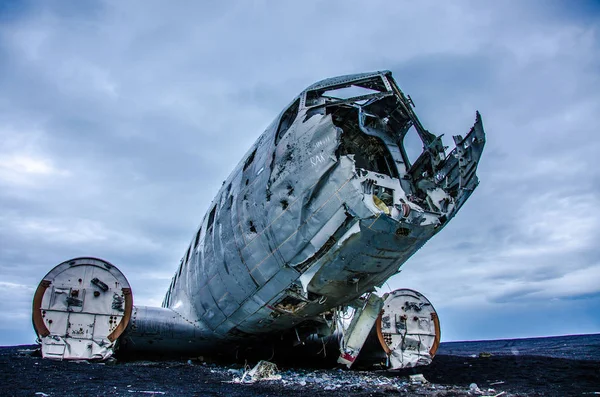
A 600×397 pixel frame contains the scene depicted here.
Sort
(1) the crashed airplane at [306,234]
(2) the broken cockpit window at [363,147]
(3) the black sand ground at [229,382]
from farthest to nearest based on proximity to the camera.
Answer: (2) the broken cockpit window at [363,147] < (1) the crashed airplane at [306,234] < (3) the black sand ground at [229,382]

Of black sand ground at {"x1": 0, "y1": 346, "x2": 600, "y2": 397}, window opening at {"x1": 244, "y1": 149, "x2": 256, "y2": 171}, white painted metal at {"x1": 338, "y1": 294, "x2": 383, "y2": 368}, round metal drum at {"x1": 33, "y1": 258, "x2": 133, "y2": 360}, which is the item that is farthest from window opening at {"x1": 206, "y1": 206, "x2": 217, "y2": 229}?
white painted metal at {"x1": 338, "y1": 294, "x2": 383, "y2": 368}

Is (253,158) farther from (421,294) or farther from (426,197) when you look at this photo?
(421,294)

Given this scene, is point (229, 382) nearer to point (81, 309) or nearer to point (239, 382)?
point (239, 382)

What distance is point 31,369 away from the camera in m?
7.73

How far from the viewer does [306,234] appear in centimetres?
720

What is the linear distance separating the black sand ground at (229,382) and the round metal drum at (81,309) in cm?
52

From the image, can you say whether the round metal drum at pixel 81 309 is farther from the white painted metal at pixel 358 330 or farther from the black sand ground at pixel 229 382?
the white painted metal at pixel 358 330

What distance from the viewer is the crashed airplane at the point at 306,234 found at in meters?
6.95

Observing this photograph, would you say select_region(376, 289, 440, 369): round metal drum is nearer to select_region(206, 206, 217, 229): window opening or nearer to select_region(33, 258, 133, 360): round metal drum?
select_region(206, 206, 217, 229): window opening

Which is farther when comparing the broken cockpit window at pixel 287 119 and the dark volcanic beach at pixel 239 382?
the broken cockpit window at pixel 287 119

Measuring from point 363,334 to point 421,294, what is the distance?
3.55 meters

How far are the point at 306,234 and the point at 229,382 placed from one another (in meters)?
2.99

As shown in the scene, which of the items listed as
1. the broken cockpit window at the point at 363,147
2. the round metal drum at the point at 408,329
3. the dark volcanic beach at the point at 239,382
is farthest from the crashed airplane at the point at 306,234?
the round metal drum at the point at 408,329

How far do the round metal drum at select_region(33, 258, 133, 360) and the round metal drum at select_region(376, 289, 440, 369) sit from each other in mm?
6495
